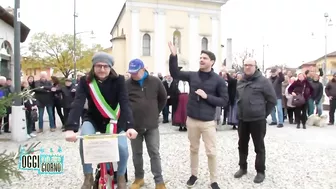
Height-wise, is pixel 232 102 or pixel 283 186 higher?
pixel 232 102

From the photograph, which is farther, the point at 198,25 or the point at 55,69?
the point at 55,69

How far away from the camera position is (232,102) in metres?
10.9

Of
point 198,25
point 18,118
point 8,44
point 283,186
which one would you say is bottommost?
point 283,186

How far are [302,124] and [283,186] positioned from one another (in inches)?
285

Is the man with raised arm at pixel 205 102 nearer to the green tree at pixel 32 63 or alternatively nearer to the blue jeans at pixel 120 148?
the blue jeans at pixel 120 148

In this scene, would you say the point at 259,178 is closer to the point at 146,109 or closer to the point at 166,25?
the point at 146,109

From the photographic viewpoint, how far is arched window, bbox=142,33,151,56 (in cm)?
4197

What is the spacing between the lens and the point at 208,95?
Answer: 488cm

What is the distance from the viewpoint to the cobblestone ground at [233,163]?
5281 millimetres

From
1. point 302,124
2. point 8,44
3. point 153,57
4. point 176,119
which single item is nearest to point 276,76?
point 302,124

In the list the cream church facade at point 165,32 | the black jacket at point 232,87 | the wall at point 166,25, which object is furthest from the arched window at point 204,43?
the black jacket at point 232,87

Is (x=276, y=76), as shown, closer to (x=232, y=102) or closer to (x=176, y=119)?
(x=232, y=102)

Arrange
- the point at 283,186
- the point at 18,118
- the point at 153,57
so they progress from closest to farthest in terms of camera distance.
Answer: the point at 283,186 → the point at 18,118 → the point at 153,57

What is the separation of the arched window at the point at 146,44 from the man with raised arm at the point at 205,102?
37478 millimetres
